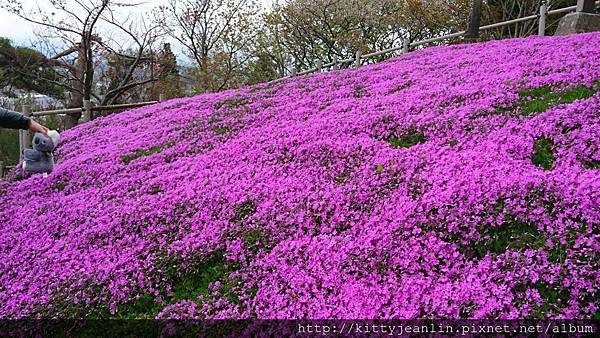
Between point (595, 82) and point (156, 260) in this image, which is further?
point (595, 82)

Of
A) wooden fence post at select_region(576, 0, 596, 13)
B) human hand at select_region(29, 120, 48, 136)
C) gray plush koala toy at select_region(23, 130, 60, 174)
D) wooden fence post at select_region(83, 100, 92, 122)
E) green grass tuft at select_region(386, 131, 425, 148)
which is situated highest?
wooden fence post at select_region(576, 0, 596, 13)

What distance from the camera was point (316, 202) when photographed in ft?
17.2

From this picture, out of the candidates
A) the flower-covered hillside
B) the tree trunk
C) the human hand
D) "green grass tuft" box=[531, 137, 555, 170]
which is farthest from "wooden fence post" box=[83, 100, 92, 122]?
"green grass tuft" box=[531, 137, 555, 170]

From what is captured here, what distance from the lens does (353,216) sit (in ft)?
15.9

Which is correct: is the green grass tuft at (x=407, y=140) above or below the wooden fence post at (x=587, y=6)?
below

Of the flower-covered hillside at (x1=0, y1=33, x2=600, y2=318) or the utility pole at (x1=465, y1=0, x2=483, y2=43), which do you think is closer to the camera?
the flower-covered hillside at (x1=0, y1=33, x2=600, y2=318)

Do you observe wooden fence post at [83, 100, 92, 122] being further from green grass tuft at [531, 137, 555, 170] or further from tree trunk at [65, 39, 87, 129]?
green grass tuft at [531, 137, 555, 170]

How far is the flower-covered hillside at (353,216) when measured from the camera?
362 cm

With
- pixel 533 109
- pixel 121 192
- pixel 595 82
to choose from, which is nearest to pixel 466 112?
pixel 533 109

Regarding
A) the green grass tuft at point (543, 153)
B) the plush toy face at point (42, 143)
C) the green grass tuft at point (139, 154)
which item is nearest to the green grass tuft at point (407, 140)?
the green grass tuft at point (543, 153)

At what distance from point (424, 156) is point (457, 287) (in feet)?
7.82

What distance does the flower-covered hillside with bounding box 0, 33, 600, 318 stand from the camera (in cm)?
362

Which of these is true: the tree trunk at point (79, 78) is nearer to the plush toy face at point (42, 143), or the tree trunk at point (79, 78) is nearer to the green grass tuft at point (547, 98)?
the plush toy face at point (42, 143)

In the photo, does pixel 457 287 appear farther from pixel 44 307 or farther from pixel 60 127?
pixel 60 127
